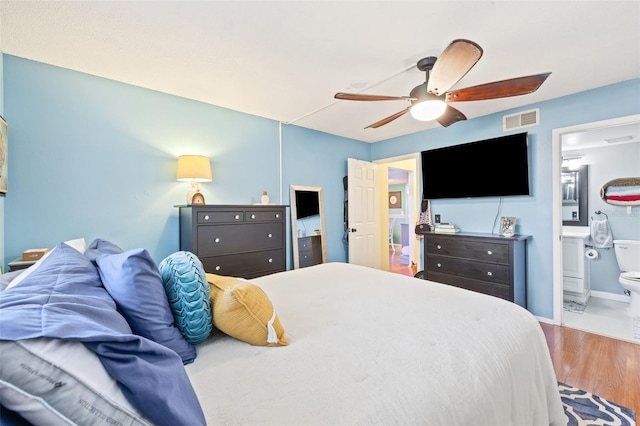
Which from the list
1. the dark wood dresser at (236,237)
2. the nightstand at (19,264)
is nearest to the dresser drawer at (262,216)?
the dark wood dresser at (236,237)

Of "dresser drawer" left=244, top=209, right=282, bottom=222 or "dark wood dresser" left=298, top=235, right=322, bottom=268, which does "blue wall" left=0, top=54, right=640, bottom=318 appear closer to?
"dresser drawer" left=244, top=209, right=282, bottom=222

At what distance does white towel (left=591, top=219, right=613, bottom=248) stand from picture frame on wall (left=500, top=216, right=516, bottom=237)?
5.75 feet

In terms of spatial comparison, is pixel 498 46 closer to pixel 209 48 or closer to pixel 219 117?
pixel 209 48

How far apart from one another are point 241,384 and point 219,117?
9.74 feet

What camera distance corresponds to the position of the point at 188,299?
103cm

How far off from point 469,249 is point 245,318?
9.90 feet

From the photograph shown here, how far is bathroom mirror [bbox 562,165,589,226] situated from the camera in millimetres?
4121

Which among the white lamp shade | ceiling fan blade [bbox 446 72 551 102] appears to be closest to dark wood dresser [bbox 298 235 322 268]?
the white lamp shade

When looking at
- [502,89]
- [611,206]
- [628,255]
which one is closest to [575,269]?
[628,255]

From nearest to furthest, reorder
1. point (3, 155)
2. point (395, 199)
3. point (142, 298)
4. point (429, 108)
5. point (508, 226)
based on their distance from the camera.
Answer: point (142, 298) → point (3, 155) → point (429, 108) → point (508, 226) → point (395, 199)

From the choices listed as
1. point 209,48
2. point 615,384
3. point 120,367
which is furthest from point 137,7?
point 615,384

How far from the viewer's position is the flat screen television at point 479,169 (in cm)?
318

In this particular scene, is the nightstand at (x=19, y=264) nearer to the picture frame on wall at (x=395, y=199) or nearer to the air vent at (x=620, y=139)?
the air vent at (x=620, y=139)

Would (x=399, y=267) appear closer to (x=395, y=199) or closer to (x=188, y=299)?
(x=395, y=199)
